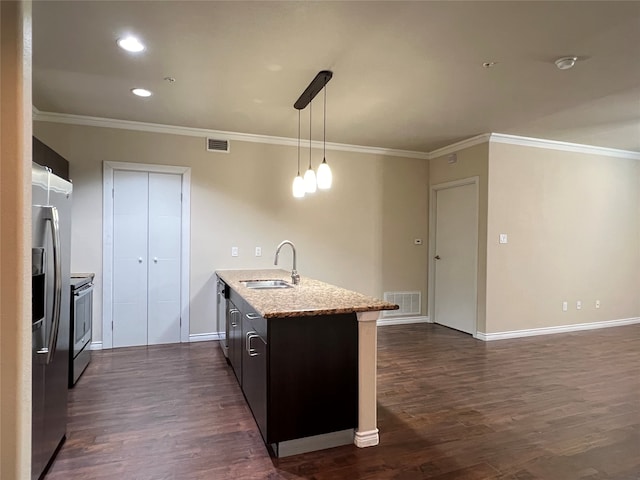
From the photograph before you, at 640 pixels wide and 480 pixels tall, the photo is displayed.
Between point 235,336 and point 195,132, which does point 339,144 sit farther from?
point 235,336

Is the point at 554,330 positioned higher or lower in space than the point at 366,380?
lower

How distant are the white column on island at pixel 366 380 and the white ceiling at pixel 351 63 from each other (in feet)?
6.06

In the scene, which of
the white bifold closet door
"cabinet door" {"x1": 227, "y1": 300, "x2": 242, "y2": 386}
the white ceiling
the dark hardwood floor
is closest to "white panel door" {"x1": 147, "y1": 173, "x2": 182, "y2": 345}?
the white bifold closet door

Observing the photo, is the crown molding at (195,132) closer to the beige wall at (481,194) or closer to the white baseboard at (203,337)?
the beige wall at (481,194)

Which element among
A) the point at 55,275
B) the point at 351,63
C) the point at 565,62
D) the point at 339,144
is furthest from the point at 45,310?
the point at 339,144

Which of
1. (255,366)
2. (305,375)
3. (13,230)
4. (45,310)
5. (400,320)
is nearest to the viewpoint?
(13,230)

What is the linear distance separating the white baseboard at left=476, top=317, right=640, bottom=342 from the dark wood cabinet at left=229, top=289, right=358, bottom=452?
313cm

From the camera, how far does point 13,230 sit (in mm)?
1193

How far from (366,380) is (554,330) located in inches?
163

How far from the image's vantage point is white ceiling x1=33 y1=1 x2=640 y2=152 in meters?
2.19

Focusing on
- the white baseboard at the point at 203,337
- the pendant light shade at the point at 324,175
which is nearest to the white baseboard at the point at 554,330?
the pendant light shade at the point at 324,175

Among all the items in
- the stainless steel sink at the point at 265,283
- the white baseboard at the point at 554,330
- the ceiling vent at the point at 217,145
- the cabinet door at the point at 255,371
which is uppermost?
the ceiling vent at the point at 217,145

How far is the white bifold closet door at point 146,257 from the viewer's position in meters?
4.36

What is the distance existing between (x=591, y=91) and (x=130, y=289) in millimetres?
5186
